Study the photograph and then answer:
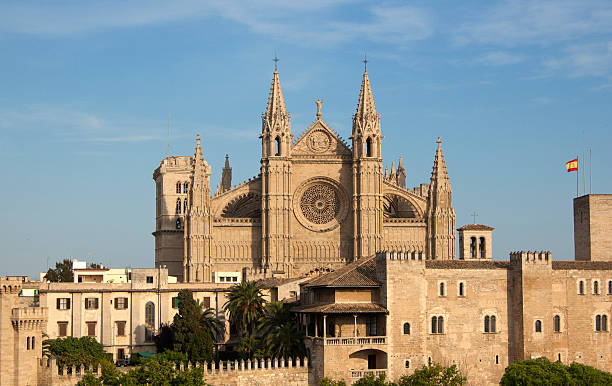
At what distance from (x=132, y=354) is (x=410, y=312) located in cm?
2485

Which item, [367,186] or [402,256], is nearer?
[402,256]

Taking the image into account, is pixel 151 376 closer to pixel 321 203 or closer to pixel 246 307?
pixel 246 307

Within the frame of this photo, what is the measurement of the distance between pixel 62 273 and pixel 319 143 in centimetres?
2909

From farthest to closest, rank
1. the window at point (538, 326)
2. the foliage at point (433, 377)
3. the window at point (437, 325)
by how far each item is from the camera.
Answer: the window at point (538, 326)
the window at point (437, 325)
the foliage at point (433, 377)

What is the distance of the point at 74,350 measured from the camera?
73000 mm

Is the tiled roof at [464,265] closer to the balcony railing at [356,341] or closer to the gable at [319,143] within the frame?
the balcony railing at [356,341]

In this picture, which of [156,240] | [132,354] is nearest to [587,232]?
[132,354]

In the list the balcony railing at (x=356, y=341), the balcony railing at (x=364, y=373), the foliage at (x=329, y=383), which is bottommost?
the foliage at (x=329, y=383)

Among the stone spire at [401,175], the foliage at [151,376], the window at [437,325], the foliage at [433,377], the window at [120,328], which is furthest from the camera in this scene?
the stone spire at [401,175]

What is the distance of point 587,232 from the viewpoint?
268 feet

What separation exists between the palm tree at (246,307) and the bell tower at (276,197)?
23527 millimetres

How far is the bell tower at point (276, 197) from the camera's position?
326 feet

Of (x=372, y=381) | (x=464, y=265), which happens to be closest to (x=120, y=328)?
(x=372, y=381)

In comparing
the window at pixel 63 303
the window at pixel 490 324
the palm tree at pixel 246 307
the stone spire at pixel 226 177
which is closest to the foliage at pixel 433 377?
the window at pixel 490 324
